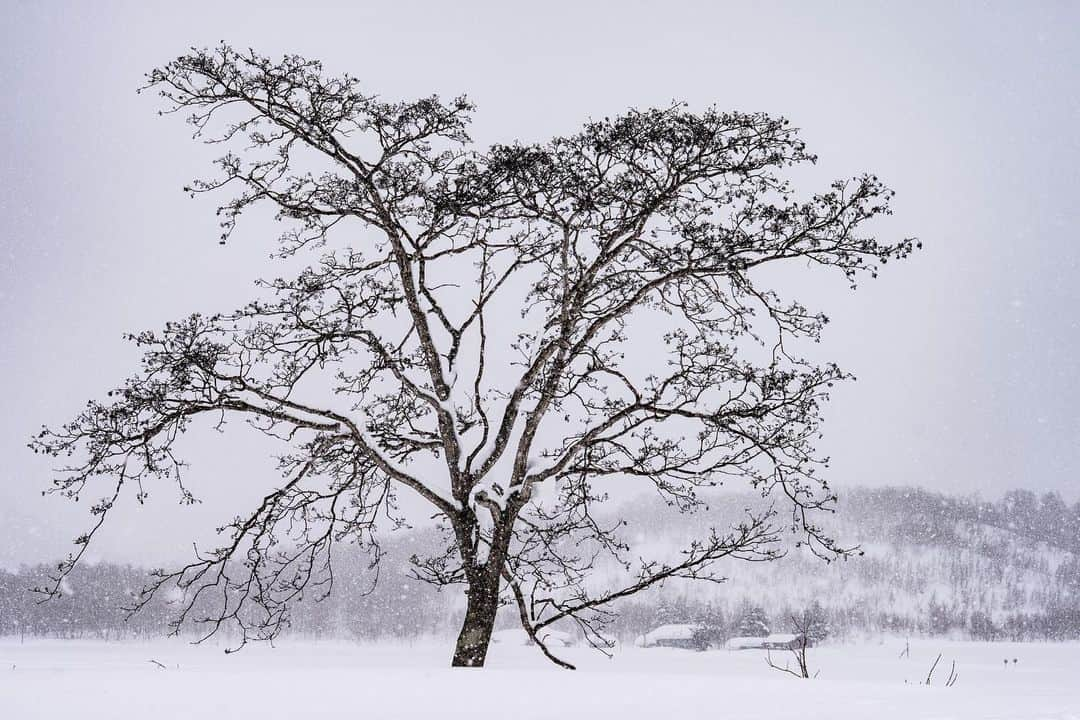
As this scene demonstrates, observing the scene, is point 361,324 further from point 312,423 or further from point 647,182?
point 647,182

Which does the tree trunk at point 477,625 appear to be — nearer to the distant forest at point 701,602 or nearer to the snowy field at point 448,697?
the distant forest at point 701,602

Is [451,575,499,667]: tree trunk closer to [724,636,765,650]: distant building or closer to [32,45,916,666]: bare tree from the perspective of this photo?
[32,45,916,666]: bare tree

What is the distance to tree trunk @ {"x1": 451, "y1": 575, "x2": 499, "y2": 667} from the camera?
22.1 feet

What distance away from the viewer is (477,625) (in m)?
6.84

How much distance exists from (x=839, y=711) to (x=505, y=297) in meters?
5.58

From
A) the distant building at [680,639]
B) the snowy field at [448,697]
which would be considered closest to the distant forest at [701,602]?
the snowy field at [448,697]

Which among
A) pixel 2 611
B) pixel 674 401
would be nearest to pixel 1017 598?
pixel 2 611

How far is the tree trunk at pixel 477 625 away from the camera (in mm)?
6738

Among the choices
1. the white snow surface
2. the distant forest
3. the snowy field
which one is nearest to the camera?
the snowy field

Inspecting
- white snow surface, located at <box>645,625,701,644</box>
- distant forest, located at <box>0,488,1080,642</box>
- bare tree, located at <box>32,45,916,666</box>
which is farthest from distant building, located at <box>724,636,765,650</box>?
bare tree, located at <box>32,45,916,666</box>

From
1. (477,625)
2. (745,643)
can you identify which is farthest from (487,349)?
(745,643)

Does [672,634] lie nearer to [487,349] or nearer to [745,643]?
[745,643]

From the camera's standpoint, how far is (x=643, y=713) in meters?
3.53

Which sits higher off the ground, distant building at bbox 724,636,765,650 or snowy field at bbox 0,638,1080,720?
snowy field at bbox 0,638,1080,720
